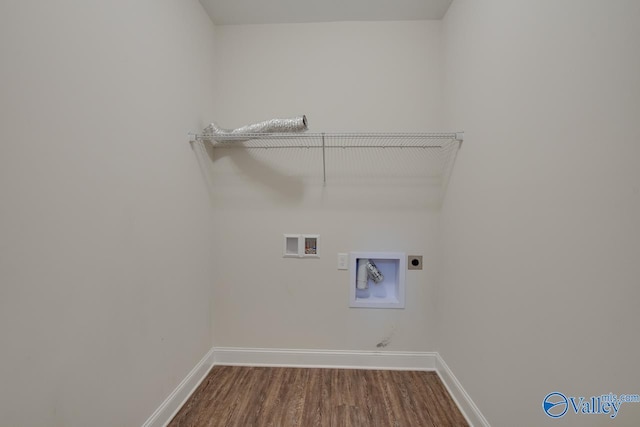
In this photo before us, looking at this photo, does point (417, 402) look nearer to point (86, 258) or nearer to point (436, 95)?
point (86, 258)

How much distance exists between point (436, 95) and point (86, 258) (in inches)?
90.9

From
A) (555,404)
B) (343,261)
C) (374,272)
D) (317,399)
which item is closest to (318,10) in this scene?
(343,261)

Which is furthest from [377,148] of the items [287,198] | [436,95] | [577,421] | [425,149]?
[577,421]

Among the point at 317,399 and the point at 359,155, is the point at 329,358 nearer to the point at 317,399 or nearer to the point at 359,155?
the point at 317,399

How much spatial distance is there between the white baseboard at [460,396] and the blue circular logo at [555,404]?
0.52 meters

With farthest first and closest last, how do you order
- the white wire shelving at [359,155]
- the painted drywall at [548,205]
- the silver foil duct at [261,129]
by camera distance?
the white wire shelving at [359,155]
the silver foil duct at [261,129]
the painted drywall at [548,205]

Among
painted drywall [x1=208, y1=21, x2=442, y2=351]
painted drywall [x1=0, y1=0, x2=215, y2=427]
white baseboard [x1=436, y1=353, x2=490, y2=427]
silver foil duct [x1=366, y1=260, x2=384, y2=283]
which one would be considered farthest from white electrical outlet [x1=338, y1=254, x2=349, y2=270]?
painted drywall [x1=0, y1=0, x2=215, y2=427]

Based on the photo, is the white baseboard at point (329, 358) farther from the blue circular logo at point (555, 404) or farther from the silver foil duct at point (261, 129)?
the silver foil duct at point (261, 129)

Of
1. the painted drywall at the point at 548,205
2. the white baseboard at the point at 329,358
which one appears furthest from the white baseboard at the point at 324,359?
the painted drywall at the point at 548,205

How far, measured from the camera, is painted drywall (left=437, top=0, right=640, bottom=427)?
0.78 meters

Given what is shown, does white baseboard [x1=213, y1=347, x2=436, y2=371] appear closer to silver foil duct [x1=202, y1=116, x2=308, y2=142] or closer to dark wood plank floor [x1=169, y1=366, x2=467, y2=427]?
dark wood plank floor [x1=169, y1=366, x2=467, y2=427]

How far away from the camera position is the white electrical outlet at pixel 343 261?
2.15 metres

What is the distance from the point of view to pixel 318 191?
2.13 m

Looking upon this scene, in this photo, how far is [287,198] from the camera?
2.15 meters
